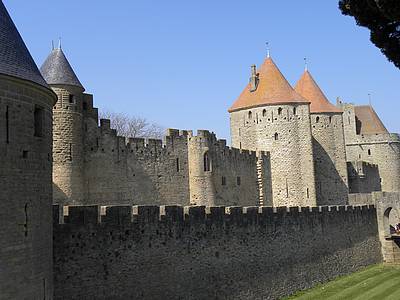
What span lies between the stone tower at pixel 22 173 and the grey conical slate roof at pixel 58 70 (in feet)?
34.5

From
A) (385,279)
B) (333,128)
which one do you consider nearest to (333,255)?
(385,279)

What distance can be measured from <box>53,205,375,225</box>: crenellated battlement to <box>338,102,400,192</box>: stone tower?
21.6 m

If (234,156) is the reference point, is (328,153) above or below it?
above

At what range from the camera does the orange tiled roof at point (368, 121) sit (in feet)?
149

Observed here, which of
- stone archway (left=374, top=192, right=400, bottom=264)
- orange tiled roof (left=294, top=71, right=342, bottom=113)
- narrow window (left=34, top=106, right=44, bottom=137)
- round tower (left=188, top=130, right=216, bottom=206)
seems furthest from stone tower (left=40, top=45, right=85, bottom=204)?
orange tiled roof (left=294, top=71, right=342, bottom=113)

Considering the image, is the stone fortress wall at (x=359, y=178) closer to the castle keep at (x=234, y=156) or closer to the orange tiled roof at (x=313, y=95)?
the castle keep at (x=234, y=156)

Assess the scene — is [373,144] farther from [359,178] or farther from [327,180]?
[327,180]

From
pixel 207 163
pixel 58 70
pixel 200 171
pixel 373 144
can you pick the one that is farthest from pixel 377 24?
pixel 373 144

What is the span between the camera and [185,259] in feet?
51.1

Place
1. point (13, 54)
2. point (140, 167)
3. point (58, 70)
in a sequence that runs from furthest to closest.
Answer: point (140, 167) → point (58, 70) → point (13, 54)

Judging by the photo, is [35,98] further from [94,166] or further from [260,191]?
[260,191]

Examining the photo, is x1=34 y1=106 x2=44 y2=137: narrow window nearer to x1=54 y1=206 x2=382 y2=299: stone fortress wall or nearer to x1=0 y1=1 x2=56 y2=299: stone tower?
x1=0 y1=1 x2=56 y2=299: stone tower

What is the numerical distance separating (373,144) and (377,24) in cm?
3471

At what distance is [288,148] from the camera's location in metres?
31.2
